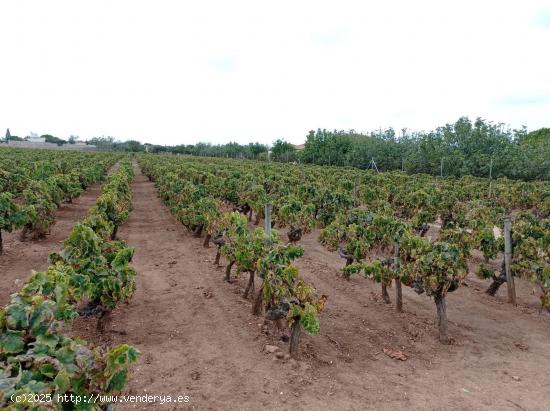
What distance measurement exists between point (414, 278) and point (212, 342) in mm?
3983

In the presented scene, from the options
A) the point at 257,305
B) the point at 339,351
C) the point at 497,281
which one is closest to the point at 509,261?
the point at 497,281

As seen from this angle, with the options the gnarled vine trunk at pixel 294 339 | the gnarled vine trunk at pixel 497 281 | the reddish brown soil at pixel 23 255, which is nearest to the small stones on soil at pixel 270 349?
the gnarled vine trunk at pixel 294 339

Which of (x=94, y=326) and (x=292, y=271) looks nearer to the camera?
(x=292, y=271)

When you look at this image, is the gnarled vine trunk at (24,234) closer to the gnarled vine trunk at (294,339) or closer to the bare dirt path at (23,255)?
the bare dirt path at (23,255)

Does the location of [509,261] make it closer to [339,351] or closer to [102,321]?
[339,351]

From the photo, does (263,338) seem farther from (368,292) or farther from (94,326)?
(368,292)

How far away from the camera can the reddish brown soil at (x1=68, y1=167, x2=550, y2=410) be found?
6.30 metres

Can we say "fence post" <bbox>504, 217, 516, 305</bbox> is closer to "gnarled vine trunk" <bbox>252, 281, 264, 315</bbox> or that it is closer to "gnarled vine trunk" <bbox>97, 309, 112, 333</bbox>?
"gnarled vine trunk" <bbox>252, 281, 264, 315</bbox>

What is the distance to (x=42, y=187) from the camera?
1557cm

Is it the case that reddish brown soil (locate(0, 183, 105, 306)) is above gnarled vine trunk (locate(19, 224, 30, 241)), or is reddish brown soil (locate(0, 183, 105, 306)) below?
below

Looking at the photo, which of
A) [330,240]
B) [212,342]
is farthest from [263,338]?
[330,240]

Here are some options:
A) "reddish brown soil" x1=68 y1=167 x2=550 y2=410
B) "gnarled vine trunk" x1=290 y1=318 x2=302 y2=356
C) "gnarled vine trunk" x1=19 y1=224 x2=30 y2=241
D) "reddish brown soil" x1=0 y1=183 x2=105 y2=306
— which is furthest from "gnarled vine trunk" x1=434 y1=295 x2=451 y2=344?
"gnarled vine trunk" x1=19 y1=224 x2=30 y2=241

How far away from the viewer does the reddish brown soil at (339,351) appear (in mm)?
6297

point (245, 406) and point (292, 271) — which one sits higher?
point (292, 271)
